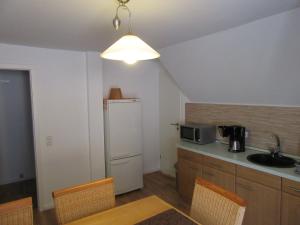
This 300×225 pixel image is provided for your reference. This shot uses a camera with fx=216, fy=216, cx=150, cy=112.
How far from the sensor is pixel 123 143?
11.1ft

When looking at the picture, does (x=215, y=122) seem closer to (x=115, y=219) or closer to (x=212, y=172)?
(x=212, y=172)

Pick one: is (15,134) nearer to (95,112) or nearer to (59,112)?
(59,112)

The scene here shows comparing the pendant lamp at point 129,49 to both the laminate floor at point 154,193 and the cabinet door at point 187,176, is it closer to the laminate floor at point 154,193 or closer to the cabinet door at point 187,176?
the cabinet door at point 187,176

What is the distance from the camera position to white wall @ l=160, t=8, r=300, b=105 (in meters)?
1.88

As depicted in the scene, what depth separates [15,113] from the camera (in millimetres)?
3885

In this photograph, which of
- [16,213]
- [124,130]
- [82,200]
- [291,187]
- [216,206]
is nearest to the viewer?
[16,213]

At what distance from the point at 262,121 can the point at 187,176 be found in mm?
1225

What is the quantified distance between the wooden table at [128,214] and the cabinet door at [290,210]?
1156 mm

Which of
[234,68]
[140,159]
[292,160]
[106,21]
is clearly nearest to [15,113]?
[140,159]

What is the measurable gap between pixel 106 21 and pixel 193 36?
997 millimetres

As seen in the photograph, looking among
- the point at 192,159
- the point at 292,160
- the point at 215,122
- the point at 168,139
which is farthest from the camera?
the point at 168,139

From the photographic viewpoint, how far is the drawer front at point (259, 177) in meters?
2.02

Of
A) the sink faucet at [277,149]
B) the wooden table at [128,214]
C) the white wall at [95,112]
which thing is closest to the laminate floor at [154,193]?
the white wall at [95,112]

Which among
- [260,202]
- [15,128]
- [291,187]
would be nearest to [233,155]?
[260,202]
